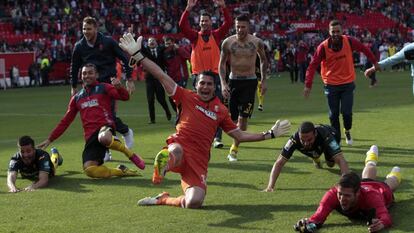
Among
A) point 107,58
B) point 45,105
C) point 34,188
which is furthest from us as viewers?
point 45,105

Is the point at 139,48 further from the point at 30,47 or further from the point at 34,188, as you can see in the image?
the point at 30,47

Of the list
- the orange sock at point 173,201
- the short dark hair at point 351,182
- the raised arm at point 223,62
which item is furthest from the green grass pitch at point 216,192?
the raised arm at point 223,62

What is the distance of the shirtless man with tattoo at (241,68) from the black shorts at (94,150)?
252 centimetres

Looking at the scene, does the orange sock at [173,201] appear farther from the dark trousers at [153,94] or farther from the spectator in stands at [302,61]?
the spectator in stands at [302,61]

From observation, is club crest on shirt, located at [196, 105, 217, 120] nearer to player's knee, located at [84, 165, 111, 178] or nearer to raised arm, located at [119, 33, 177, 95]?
raised arm, located at [119, 33, 177, 95]

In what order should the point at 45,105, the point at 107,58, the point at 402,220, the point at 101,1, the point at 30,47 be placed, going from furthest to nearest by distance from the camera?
the point at 101,1 < the point at 30,47 < the point at 45,105 < the point at 107,58 < the point at 402,220

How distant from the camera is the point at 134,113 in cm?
2275

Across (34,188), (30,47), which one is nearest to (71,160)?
(34,188)

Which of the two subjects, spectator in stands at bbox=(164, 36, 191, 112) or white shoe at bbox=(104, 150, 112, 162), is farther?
spectator in stands at bbox=(164, 36, 191, 112)

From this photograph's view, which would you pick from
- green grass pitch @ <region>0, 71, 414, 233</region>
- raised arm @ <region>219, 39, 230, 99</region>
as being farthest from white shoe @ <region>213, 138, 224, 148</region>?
raised arm @ <region>219, 39, 230, 99</region>

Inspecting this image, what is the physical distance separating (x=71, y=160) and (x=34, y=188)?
2.62 metres

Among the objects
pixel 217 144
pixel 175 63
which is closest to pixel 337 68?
pixel 217 144

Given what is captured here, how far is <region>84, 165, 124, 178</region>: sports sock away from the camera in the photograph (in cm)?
1112

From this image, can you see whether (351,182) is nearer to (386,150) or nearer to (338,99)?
(386,150)
